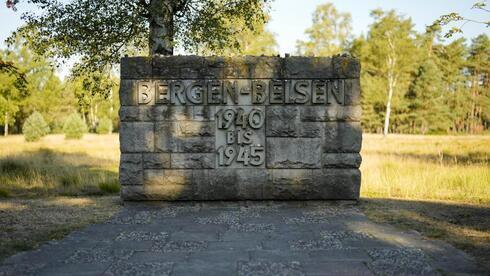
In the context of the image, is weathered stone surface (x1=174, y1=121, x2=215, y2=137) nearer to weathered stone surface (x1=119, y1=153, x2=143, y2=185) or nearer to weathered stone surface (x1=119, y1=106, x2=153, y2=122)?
weathered stone surface (x1=119, y1=106, x2=153, y2=122)

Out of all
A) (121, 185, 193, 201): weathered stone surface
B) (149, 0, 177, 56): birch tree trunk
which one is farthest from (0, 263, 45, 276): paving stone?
(149, 0, 177, 56): birch tree trunk

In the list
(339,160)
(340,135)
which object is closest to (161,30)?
(340,135)

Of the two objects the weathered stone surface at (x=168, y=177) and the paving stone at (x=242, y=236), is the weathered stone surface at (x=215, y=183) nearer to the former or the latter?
the weathered stone surface at (x=168, y=177)

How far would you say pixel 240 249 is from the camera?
16.0 feet

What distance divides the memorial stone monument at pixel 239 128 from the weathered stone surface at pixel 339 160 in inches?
0.7

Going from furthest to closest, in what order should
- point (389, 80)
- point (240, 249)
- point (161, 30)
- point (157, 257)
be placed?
1. point (389, 80)
2. point (161, 30)
3. point (240, 249)
4. point (157, 257)

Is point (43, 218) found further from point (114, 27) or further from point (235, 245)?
point (114, 27)

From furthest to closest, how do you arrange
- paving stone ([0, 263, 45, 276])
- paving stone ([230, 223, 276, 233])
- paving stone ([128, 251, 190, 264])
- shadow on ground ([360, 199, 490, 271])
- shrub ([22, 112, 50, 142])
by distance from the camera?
shrub ([22, 112, 50, 142]) → paving stone ([230, 223, 276, 233]) → shadow on ground ([360, 199, 490, 271]) → paving stone ([128, 251, 190, 264]) → paving stone ([0, 263, 45, 276])

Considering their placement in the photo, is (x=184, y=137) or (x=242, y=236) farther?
(x=184, y=137)

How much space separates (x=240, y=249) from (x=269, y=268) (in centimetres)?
74

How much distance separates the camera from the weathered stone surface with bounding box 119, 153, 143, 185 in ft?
25.5

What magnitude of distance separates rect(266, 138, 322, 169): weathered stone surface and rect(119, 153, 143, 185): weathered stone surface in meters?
2.21

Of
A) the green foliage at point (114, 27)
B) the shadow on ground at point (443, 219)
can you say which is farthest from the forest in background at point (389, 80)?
the shadow on ground at point (443, 219)

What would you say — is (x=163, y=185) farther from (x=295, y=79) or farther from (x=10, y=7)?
(x=10, y=7)
